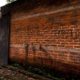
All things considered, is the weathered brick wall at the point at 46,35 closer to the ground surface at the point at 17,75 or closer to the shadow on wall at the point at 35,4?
the shadow on wall at the point at 35,4

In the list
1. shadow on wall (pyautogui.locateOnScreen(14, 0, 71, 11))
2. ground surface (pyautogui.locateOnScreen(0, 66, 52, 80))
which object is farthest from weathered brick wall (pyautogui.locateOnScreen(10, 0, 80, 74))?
ground surface (pyautogui.locateOnScreen(0, 66, 52, 80))

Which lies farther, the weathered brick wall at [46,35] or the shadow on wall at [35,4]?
the shadow on wall at [35,4]

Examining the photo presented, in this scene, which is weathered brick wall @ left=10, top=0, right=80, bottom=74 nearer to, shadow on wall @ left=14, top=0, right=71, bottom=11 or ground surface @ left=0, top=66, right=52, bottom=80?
shadow on wall @ left=14, top=0, right=71, bottom=11

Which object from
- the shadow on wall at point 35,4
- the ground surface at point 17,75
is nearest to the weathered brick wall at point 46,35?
the shadow on wall at point 35,4

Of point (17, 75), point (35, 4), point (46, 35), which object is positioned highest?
point (35, 4)

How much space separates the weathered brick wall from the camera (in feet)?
28.1

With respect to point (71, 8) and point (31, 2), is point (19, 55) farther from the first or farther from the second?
point (71, 8)

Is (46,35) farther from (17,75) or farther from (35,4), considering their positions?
(17,75)

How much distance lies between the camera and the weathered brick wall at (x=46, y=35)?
337 inches

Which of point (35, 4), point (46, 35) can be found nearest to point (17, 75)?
point (46, 35)

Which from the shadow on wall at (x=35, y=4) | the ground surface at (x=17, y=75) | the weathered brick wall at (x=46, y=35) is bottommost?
the ground surface at (x=17, y=75)

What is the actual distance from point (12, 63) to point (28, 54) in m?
1.71

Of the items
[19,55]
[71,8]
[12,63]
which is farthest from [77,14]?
[12,63]

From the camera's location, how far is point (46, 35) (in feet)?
32.6
